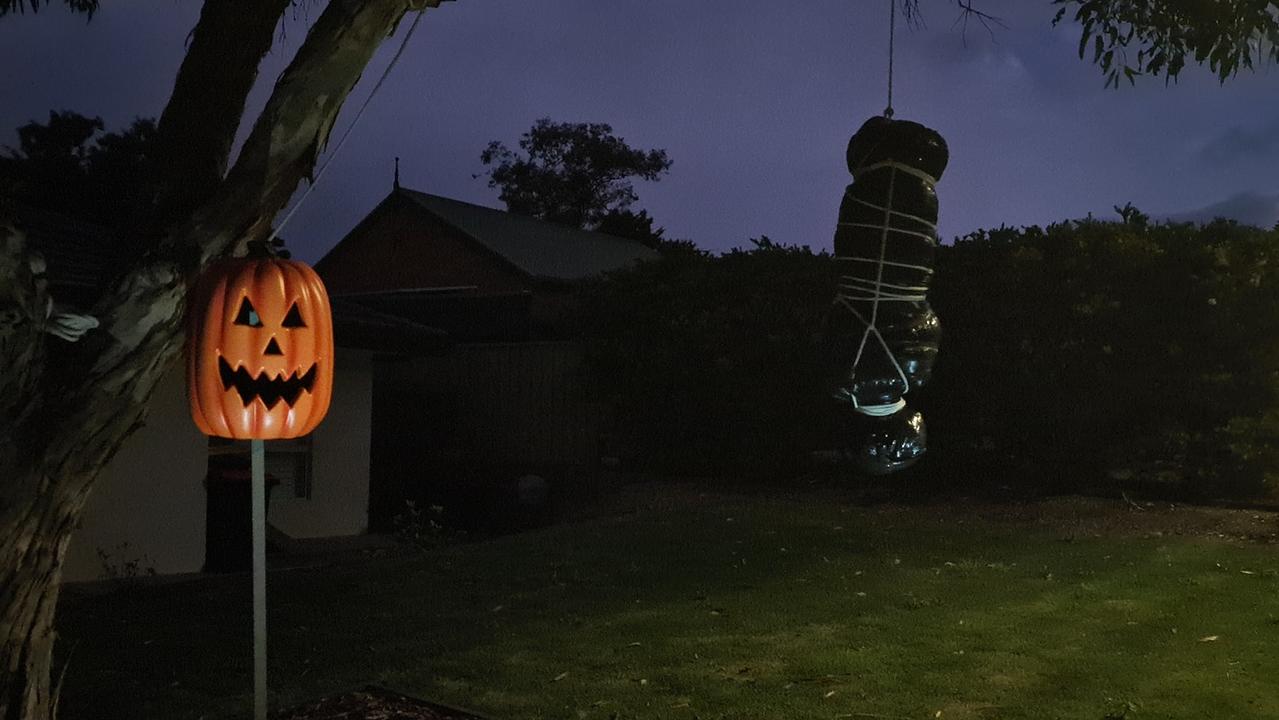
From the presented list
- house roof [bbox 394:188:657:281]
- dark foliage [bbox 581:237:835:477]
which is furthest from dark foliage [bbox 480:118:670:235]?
dark foliage [bbox 581:237:835:477]

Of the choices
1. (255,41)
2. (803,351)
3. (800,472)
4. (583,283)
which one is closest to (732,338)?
(803,351)

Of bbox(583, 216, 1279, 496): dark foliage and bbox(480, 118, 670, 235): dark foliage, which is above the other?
bbox(480, 118, 670, 235): dark foliage

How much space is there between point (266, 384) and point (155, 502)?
667cm

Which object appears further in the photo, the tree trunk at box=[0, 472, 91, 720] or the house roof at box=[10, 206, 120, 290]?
the house roof at box=[10, 206, 120, 290]

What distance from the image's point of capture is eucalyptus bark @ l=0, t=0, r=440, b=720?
145 inches

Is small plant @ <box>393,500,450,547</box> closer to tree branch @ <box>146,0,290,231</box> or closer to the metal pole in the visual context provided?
the metal pole

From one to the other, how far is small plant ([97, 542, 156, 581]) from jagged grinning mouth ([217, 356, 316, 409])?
21.0 ft

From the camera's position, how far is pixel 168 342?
4.02m

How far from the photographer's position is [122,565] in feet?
32.9

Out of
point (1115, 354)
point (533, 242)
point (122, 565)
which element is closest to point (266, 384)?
point (122, 565)

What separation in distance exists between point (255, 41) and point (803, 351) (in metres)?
9.58

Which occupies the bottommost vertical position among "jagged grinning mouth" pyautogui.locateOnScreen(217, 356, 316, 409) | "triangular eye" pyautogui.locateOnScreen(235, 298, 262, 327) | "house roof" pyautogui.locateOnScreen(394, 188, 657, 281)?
"jagged grinning mouth" pyautogui.locateOnScreen(217, 356, 316, 409)

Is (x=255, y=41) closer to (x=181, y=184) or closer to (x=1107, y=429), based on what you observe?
(x=181, y=184)

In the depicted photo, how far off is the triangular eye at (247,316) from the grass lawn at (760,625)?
2206mm
